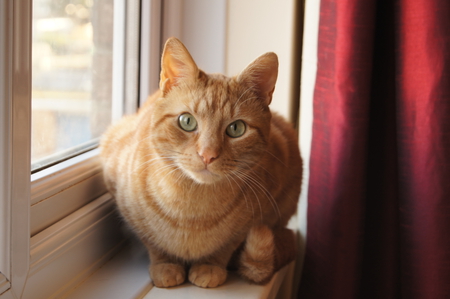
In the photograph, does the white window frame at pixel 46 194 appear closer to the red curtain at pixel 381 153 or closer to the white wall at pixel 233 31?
the white wall at pixel 233 31

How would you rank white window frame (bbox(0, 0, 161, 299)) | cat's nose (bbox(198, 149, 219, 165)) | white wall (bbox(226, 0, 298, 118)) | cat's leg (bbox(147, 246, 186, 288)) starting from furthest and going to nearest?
white wall (bbox(226, 0, 298, 118))
cat's leg (bbox(147, 246, 186, 288))
cat's nose (bbox(198, 149, 219, 165))
white window frame (bbox(0, 0, 161, 299))

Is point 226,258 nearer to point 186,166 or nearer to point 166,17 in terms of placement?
point 186,166

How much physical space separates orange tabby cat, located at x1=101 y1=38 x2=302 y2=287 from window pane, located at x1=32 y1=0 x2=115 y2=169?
0.17 meters

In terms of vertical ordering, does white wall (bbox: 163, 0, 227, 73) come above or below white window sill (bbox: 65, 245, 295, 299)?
above

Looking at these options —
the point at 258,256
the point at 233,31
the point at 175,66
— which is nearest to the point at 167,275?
the point at 258,256

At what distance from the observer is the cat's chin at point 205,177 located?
89cm

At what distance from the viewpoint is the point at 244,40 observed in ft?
4.65

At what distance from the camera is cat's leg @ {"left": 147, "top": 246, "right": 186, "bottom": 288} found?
97 centimetres

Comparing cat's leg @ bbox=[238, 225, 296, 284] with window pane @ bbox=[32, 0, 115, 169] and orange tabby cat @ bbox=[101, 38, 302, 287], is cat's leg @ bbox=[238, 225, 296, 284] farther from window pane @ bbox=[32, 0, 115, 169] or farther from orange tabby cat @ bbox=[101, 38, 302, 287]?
window pane @ bbox=[32, 0, 115, 169]

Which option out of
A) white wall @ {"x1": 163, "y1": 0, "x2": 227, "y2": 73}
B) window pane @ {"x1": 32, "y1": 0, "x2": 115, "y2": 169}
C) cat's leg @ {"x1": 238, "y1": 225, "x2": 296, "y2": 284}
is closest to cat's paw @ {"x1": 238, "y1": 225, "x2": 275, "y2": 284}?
cat's leg @ {"x1": 238, "y1": 225, "x2": 296, "y2": 284}

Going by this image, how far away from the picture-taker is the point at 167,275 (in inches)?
38.5

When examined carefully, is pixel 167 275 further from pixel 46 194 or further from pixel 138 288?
pixel 46 194

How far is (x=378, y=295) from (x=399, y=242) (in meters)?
0.16

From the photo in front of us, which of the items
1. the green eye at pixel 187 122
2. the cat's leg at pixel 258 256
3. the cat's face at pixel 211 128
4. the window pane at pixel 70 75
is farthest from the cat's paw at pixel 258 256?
the window pane at pixel 70 75
